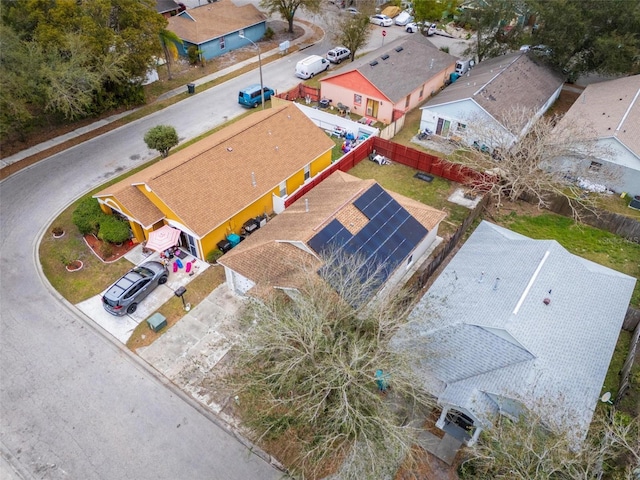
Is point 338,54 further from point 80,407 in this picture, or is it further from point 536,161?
point 80,407

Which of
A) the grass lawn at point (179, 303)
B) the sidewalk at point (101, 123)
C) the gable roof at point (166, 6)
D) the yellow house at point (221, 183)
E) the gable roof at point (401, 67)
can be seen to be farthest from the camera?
the gable roof at point (166, 6)

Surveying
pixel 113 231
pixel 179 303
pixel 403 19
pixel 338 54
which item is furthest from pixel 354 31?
pixel 179 303

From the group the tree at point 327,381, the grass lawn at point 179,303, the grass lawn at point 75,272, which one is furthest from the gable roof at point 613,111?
the grass lawn at point 75,272

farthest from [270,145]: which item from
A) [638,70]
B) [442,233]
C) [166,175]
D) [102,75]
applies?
[638,70]

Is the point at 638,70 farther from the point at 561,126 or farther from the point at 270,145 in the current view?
the point at 270,145

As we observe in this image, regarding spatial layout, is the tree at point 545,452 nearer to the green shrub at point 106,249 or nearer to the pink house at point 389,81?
the green shrub at point 106,249

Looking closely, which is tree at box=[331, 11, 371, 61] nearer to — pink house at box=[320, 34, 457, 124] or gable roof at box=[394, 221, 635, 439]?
pink house at box=[320, 34, 457, 124]
